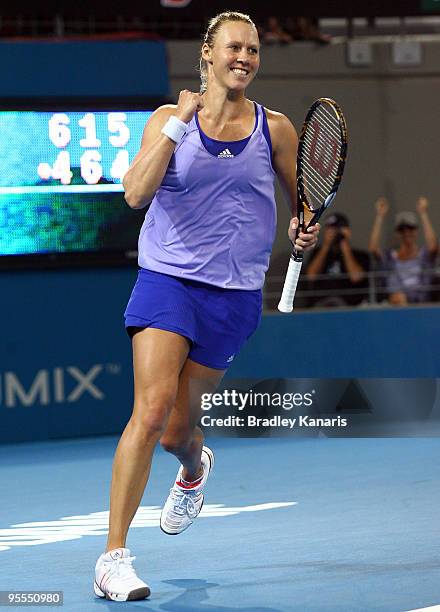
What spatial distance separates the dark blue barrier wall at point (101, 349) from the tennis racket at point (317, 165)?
478 cm

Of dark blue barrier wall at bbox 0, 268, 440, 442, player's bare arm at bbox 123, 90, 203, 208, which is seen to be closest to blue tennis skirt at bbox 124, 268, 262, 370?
player's bare arm at bbox 123, 90, 203, 208

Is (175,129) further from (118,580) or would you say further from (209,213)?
(118,580)

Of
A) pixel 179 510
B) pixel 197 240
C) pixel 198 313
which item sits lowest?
pixel 179 510

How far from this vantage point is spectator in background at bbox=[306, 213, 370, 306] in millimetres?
11148

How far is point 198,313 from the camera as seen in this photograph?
17.2ft

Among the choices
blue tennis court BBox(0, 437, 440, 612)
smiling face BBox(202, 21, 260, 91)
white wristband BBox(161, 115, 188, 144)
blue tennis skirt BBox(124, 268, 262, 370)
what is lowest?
blue tennis court BBox(0, 437, 440, 612)

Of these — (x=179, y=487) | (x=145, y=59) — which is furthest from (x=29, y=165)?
(x=179, y=487)

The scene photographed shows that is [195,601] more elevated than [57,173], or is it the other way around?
[195,601]

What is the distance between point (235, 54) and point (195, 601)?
1905 mm

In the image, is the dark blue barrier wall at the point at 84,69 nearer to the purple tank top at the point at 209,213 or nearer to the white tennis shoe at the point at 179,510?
the white tennis shoe at the point at 179,510

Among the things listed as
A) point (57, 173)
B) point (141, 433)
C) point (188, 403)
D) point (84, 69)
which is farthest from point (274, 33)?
point (141, 433)

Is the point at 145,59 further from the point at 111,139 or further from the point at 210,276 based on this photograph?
the point at 210,276

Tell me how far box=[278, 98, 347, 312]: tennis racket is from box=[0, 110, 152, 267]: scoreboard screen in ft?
13.8

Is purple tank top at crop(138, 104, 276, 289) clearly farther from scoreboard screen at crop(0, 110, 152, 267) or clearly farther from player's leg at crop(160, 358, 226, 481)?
scoreboard screen at crop(0, 110, 152, 267)
